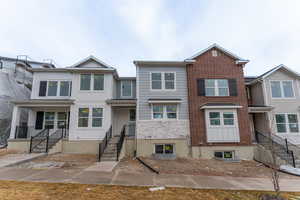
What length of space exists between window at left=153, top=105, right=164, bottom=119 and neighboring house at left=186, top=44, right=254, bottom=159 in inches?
96.6

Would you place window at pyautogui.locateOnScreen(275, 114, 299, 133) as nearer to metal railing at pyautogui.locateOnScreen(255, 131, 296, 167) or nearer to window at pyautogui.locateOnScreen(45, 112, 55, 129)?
metal railing at pyautogui.locateOnScreen(255, 131, 296, 167)

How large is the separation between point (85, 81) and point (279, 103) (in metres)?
18.2

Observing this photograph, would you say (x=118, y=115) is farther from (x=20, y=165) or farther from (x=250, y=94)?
(x=250, y=94)

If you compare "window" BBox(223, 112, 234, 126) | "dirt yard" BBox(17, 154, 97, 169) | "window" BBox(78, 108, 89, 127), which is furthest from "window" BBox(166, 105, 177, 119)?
"window" BBox(78, 108, 89, 127)

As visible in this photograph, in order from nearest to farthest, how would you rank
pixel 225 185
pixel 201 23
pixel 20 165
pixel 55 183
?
pixel 55 183 < pixel 225 185 < pixel 20 165 < pixel 201 23

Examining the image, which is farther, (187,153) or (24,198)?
(187,153)

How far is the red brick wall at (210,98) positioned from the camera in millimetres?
11586

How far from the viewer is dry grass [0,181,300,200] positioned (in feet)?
13.7

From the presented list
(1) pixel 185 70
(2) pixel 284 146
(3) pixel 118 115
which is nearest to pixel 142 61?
(1) pixel 185 70

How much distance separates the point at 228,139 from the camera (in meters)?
11.4

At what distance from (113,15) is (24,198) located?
16030 mm

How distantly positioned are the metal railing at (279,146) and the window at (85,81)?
14811 millimetres

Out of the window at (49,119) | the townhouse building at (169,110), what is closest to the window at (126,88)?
the townhouse building at (169,110)

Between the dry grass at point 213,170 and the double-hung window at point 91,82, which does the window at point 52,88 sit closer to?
the double-hung window at point 91,82
